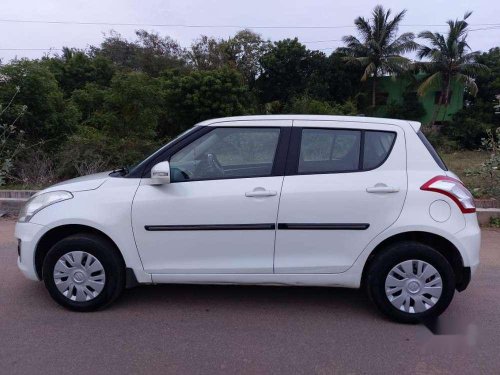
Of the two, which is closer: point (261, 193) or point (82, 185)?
point (261, 193)

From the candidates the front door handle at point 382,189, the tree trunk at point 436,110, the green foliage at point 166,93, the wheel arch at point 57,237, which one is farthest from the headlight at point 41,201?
the tree trunk at point 436,110

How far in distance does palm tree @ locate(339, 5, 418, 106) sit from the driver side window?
34.9m

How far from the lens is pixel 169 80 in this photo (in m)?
28.7

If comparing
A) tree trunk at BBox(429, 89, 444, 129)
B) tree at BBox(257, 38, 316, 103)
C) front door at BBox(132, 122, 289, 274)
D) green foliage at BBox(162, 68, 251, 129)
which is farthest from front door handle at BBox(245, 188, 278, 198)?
tree trunk at BBox(429, 89, 444, 129)

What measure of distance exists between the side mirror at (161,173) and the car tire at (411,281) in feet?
5.88

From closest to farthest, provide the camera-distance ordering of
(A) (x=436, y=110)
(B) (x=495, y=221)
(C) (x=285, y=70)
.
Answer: (B) (x=495, y=221) < (C) (x=285, y=70) < (A) (x=436, y=110)

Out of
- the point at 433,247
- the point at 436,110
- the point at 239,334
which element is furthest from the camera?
the point at 436,110

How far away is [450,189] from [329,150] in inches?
39.5

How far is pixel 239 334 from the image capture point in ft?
12.8

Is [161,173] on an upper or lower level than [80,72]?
lower

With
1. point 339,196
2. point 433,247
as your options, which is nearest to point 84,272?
point 339,196

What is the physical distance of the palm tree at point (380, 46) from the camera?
123 feet

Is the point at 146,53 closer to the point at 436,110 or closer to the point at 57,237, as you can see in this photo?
the point at 436,110

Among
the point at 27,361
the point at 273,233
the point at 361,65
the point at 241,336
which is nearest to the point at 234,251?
the point at 273,233
